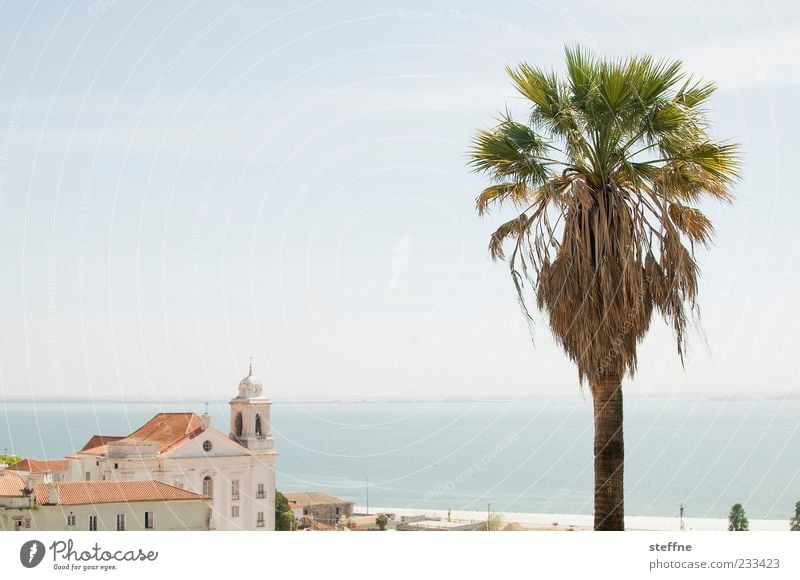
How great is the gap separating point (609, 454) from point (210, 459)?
1576 centimetres

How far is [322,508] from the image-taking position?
30312 millimetres

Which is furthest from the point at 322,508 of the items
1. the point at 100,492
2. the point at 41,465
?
the point at 100,492

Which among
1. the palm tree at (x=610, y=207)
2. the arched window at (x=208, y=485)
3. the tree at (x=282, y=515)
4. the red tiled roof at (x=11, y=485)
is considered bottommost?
the tree at (x=282, y=515)

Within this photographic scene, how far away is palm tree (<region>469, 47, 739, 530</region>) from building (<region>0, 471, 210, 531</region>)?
5.69 m

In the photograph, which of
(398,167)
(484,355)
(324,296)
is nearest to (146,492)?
(398,167)

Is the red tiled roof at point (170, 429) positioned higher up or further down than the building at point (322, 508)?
higher up

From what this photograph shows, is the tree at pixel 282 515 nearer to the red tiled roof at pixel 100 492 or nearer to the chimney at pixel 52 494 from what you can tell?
the red tiled roof at pixel 100 492

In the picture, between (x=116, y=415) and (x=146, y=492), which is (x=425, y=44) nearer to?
(x=146, y=492)

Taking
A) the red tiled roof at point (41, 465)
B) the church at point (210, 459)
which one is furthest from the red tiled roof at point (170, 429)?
the red tiled roof at point (41, 465)

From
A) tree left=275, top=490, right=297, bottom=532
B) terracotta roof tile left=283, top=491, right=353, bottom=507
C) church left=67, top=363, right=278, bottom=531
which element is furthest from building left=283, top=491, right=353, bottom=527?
church left=67, top=363, right=278, bottom=531

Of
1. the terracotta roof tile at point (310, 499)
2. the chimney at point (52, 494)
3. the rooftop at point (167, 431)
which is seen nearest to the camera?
the chimney at point (52, 494)

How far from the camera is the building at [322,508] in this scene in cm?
2692

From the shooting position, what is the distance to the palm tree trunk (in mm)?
8188
